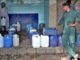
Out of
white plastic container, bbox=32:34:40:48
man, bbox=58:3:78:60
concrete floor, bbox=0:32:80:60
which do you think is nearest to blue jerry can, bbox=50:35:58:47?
concrete floor, bbox=0:32:80:60

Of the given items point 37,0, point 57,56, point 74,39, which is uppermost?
point 37,0

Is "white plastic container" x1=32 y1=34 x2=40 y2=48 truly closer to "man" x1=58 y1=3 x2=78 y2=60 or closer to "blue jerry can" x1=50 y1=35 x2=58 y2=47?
"blue jerry can" x1=50 y1=35 x2=58 y2=47

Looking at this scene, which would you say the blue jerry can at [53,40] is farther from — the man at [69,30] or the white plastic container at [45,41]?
the man at [69,30]

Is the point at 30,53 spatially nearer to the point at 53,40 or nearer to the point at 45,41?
the point at 45,41

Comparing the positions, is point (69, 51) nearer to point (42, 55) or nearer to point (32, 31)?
point (42, 55)

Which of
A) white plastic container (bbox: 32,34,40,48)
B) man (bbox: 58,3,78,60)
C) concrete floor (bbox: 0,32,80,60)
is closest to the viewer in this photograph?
man (bbox: 58,3,78,60)

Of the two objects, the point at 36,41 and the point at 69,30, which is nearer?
the point at 69,30

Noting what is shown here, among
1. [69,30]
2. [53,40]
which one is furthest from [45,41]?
[69,30]

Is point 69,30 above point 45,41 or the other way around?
above

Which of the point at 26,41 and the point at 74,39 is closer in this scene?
the point at 74,39

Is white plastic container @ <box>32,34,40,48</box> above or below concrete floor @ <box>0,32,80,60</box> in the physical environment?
above

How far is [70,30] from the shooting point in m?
6.98

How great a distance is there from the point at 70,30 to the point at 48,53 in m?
1.53

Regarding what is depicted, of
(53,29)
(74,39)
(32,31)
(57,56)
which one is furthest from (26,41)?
(74,39)
